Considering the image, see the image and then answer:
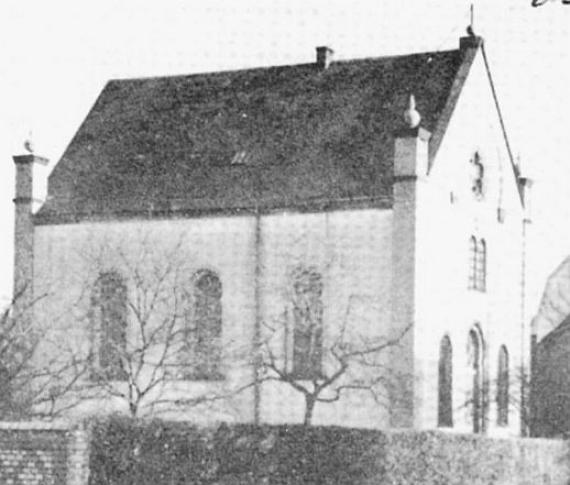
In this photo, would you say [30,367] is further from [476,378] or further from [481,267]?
[481,267]

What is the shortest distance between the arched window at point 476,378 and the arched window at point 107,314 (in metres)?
10.5

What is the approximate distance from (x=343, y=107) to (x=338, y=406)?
933 cm

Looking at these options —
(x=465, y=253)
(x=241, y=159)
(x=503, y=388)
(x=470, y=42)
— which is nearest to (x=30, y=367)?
(x=241, y=159)

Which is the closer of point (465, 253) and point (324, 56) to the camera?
point (465, 253)

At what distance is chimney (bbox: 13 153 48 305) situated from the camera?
38.0 m

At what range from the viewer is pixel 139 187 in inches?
1476

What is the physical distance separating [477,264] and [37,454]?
23.1m

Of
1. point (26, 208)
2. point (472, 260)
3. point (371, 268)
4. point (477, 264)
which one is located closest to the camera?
point (371, 268)

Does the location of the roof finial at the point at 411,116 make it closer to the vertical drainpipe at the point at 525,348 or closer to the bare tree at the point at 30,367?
the vertical drainpipe at the point at 525,348

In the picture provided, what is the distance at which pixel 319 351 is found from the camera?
33969mm

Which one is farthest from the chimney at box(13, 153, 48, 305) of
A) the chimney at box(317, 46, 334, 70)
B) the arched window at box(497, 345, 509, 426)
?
the arched window at box(497, 345, 509, 426)

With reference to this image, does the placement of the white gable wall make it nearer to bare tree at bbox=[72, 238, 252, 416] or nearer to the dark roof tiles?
the dark roof tiles

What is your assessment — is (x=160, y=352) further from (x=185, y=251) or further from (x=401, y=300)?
(x=401, y=300)

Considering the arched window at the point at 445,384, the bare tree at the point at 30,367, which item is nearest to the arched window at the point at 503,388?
the arched window at the point at 445,384
